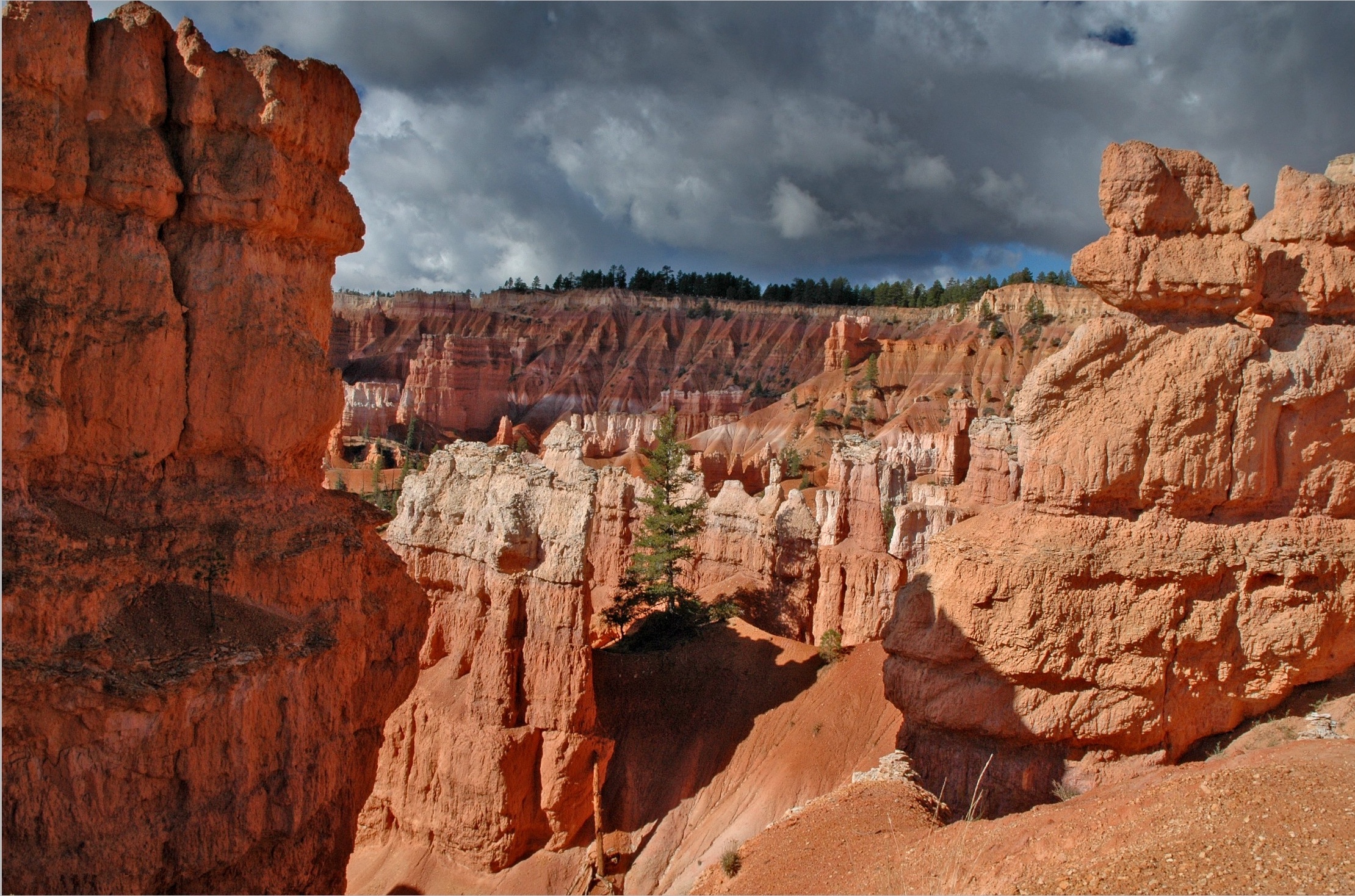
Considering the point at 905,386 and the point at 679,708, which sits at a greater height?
the point at 905,386

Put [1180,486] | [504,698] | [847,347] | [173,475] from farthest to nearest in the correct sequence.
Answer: [847,347]
[504,698]
[1180,486]
[173,475]

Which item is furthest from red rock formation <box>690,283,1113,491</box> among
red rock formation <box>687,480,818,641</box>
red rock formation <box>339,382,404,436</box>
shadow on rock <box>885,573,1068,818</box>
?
shadow on rock <box>885,573,1068,818</box>

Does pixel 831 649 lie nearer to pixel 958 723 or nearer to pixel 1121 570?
pixel 958 723

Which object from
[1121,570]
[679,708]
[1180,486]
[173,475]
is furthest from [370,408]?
[1180,486]

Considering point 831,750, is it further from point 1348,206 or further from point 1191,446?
point 1348,206

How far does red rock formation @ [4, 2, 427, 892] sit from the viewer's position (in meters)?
6.12

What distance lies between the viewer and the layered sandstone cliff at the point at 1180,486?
33.4 ft

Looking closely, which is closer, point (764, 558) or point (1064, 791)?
point (1064, 791)

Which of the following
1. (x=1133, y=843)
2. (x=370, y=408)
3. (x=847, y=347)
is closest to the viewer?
(x=1133, y=843)

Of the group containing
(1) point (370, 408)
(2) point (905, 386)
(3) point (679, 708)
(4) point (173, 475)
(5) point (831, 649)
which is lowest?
(3) point (679, 708)

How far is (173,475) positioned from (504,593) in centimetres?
907

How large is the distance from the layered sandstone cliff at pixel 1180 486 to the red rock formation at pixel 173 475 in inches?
317

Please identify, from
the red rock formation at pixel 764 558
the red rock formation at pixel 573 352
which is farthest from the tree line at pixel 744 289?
the red rock formation at pixel 764 558

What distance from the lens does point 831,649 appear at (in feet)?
62.4
